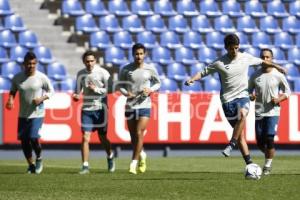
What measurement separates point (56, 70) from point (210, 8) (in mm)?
5532

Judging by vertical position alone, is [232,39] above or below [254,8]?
above

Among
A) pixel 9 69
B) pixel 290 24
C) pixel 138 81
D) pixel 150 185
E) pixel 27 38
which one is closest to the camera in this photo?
pixel 150 185

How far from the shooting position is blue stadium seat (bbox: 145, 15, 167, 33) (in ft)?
85.5

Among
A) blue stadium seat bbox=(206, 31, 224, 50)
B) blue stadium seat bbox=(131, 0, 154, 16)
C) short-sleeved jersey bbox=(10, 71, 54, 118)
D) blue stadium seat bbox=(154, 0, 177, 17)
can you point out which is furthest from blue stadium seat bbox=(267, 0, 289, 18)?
short-sleeved jersey bbox=(10, 71, 54, 118)

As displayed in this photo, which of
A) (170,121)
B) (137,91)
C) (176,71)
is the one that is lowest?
(170,121)

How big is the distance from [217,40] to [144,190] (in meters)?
16.0

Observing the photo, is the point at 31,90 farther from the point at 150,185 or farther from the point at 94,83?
the point at 150,185

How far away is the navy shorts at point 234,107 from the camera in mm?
12461

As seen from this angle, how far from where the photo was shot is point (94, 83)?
14734 mm

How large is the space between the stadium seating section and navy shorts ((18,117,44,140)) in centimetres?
899

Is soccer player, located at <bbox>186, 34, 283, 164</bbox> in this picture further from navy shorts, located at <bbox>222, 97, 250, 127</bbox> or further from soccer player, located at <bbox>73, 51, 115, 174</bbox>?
soccer player, located at <bbox>73, 51, 115, 174</bbox>

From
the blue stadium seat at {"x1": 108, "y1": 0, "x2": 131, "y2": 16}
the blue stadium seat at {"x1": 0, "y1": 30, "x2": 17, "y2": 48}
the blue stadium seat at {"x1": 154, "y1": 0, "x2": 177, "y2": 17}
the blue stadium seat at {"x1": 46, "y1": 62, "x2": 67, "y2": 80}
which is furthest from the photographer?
the blue stadium seat at {"x1": 154, "y1": 0, "x2": 177, "y2": 17}

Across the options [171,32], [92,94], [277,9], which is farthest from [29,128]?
[277,9]

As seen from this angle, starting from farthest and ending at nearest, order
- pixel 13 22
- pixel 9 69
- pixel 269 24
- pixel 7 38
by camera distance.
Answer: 1. pixel 269 24
2. pixel 13 22
3. pixel 7 38
4. pixel 9 69
